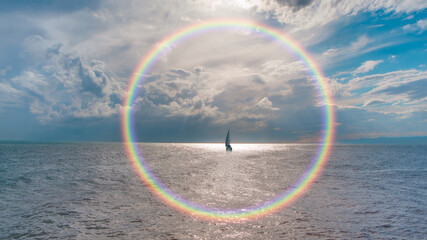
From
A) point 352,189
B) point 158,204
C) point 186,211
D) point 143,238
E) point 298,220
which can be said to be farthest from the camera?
point 352,189

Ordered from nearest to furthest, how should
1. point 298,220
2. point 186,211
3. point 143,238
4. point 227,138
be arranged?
point 143,238, point 298,220, point 186,211, point 227,138

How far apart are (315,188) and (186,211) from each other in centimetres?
1967

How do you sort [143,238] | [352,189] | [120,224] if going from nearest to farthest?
[143,238]
[120,224]
[352,189]

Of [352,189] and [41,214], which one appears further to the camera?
[352,189]

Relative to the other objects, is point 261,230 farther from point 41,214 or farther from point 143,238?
point 41,214

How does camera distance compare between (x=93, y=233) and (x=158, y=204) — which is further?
(x=158, y=204)

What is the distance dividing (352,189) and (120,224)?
95.6 feet

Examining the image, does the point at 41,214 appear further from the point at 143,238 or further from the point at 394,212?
the point at 394,212

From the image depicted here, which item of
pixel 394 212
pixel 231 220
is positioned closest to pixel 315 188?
pixel 394 212

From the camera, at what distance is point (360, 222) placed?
1919 cm

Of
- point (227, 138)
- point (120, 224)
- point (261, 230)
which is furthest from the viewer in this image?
point (227, 138)

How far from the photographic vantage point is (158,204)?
24.3 metres

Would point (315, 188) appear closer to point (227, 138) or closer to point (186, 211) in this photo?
point (186, 211)

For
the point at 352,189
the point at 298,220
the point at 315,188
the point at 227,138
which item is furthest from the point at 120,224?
the point at 227,138
